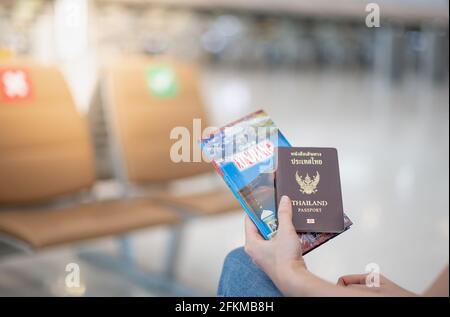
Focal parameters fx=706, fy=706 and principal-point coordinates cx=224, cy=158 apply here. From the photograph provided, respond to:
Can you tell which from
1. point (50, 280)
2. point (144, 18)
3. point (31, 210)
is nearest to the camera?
point (31, 210)

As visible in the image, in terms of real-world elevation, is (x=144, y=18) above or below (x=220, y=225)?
above

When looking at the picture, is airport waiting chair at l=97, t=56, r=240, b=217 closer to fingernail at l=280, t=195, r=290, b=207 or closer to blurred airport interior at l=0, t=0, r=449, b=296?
blurred airport interior at l=0, t=0, r=449, b=296

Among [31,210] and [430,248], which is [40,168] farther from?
[430,248]

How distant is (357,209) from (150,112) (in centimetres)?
105

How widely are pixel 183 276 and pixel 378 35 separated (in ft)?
36.6

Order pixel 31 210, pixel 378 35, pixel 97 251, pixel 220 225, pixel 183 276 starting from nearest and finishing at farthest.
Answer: pixel 31 210
pixel 183 276
pixel 97 251
pixel 220 225
pixel 378 35

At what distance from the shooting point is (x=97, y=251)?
3178 millimetres

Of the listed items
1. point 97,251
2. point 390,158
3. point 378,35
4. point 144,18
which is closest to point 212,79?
point 144,18

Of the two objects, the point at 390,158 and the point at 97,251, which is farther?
the point at 390,158

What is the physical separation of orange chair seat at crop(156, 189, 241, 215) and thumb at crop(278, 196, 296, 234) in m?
1.55

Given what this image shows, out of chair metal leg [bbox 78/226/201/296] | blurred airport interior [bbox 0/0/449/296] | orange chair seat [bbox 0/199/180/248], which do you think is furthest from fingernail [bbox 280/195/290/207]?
chair metal leg [bbox 78/226/201/296]

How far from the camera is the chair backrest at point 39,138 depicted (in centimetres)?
253

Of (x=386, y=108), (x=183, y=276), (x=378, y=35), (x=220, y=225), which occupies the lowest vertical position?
(x=183, y=276)

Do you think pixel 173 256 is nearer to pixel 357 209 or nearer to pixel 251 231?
pixel 357 209
